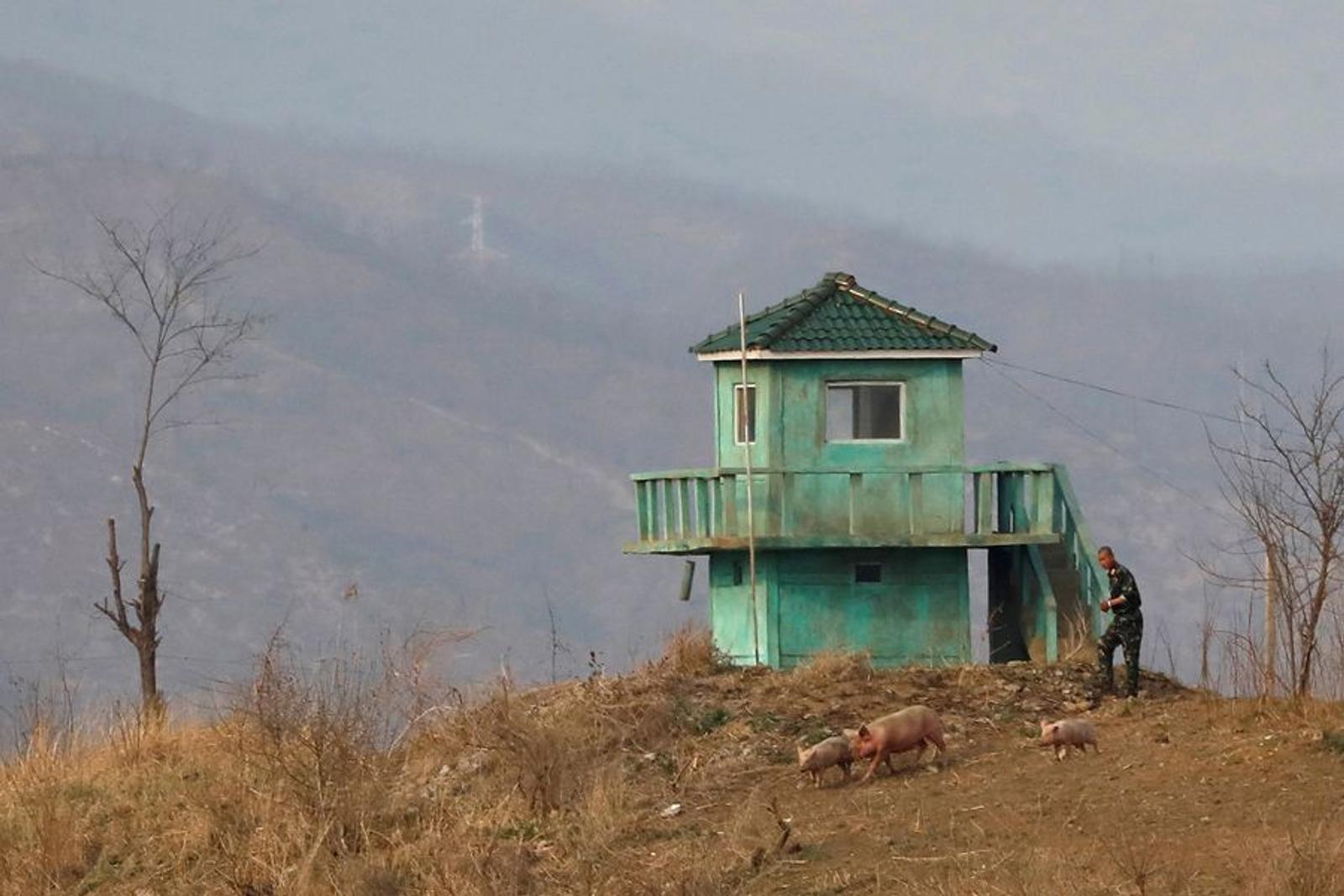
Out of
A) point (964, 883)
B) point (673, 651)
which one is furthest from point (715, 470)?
point (964, 883)

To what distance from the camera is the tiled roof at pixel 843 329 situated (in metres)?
38.2

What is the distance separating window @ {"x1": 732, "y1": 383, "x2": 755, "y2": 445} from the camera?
38469 millimetres

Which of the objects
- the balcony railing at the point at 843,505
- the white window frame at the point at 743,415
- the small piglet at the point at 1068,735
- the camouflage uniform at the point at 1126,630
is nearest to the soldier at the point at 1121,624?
the camouflage uniform at the point at 1126,630

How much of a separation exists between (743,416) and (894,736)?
38.9 feet

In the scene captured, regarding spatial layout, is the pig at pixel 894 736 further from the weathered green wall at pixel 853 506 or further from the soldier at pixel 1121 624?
the weathered green wall at pixel 853 506

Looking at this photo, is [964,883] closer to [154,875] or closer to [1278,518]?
[1278,518]

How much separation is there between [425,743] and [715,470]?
8.03 metres

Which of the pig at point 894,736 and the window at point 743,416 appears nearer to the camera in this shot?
the pig at point 894,736

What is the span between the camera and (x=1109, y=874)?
21.1 m

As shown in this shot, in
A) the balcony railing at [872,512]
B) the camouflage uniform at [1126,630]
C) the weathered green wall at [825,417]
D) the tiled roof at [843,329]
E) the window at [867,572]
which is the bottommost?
the camouflage uniform at [1126,630]

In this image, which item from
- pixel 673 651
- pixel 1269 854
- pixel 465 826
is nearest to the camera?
pixel 1269 854

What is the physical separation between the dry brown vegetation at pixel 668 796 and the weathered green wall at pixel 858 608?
3.73 metres

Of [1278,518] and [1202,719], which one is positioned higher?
[1278,518]

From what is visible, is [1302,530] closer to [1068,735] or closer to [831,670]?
[1068,735]
